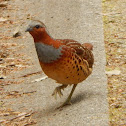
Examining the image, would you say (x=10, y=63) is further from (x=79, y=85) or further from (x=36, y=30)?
(x=36, y=30)

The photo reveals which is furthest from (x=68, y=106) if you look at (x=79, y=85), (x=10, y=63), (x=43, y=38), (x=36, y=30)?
(x=10, y=63)

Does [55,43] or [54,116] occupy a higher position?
[55,43]

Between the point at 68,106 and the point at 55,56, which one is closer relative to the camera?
the point at 55,56

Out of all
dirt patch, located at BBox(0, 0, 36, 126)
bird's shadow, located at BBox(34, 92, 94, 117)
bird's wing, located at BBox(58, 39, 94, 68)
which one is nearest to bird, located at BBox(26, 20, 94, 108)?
bird's wing, located at BBox(58, 39, 94, 68)

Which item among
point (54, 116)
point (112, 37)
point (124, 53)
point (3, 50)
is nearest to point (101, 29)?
point (112, 37)

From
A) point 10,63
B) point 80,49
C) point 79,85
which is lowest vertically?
point 10,63

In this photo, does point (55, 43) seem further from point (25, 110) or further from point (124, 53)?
point (124, 53)

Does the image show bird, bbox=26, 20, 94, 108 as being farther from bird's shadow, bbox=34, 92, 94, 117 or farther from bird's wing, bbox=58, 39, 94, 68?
bird's shadow, bbox=34, 92, 94, 117
